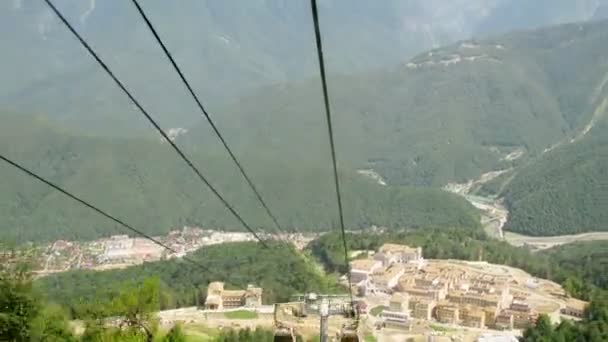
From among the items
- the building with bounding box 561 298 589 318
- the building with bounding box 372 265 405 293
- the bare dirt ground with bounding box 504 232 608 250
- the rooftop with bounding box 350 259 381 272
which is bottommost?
the building with bounding box 561 298 589 318

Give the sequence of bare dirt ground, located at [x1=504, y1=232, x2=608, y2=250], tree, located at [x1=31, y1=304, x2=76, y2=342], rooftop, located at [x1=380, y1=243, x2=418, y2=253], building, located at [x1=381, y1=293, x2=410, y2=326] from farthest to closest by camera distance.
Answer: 1. bare dirt ground, located at [x1=504, y1=232, x2=608, y2=250]
2. rooftop, located at [x1=380, y1=243, x2=418, y2=253]
3. building, located at [x1=381, y1=293, x2=410, y2=326]
4. tree, located at [x1=31, y1=304, x2=76, y2=342]

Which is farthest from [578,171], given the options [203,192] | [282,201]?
[203,192]

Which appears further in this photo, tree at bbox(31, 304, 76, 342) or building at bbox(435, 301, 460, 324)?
building at bbox(435, 301, 460, 324)

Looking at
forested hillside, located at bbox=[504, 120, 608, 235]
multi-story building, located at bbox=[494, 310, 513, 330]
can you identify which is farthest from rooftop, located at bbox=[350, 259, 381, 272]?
forested hillside, located at bbox=[504, 120, 608, 235]

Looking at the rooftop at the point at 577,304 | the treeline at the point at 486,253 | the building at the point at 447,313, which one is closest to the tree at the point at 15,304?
→ the building at the point at 447,313

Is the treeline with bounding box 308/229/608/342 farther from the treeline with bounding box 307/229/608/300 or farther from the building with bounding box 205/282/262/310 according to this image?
the building with bounding box 205/282/262/310

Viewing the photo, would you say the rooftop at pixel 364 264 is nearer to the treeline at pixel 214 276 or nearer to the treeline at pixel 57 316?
the treeline at pixel 214 276
